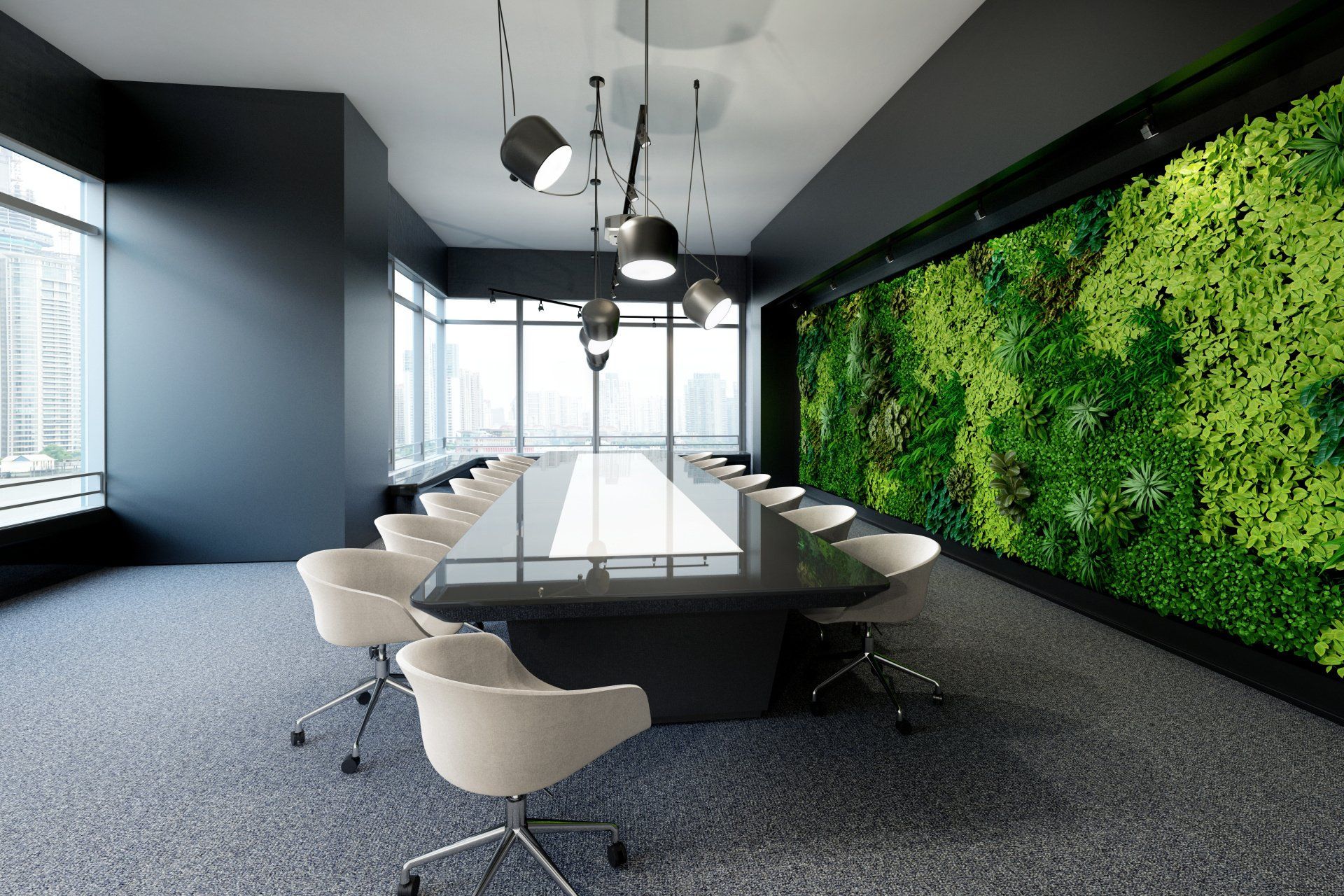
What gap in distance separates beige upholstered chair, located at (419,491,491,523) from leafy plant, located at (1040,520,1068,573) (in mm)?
3478

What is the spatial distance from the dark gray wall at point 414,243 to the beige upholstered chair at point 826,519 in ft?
16.8

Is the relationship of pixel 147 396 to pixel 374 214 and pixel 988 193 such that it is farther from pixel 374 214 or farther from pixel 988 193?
pixel 988 193

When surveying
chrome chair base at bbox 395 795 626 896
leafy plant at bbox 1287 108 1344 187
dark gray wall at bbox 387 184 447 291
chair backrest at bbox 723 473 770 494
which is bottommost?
chrome chair base at bbox 395 795 626 896

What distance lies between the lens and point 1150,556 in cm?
344

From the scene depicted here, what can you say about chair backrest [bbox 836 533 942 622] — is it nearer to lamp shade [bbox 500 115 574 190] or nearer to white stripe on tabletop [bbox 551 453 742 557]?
white stripe on tabletop [bbox 551 453 742 557]

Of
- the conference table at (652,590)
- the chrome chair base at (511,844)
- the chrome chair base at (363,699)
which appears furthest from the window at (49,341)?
the chrome chair base at (511,844)

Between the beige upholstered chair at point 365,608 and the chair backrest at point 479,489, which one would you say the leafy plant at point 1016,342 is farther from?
the beige upholstered chair at point 365,608

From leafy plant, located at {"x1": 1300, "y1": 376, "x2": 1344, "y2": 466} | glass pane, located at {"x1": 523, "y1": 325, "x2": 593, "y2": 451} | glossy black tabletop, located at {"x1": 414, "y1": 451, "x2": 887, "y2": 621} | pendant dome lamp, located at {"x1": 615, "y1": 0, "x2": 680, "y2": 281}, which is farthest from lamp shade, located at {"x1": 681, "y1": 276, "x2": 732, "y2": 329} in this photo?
glass pane, located at {"x1": 523, "y1": 325, "x2": 593, "y2": 451}

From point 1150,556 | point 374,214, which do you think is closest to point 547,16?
point 374,214

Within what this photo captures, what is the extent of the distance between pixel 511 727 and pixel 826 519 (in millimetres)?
2376

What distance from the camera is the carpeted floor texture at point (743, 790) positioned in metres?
1.72

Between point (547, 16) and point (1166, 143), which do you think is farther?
point (547, 16)

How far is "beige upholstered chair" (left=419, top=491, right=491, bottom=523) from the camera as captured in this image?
3.63 metres

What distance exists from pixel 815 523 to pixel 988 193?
2.62m
